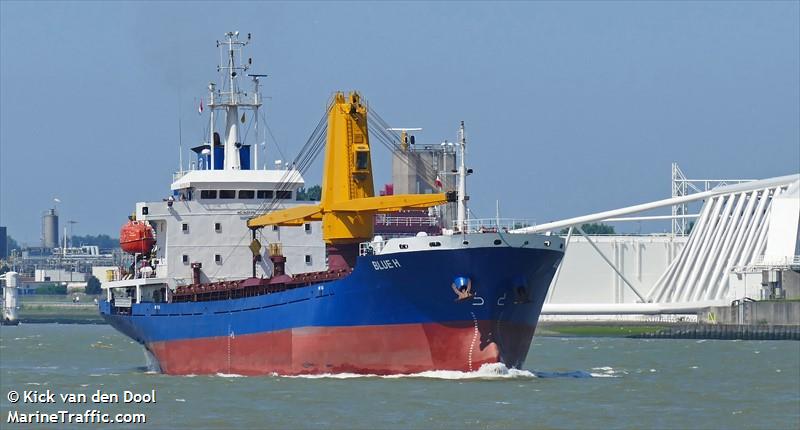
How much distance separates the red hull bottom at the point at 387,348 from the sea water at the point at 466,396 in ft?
1.02

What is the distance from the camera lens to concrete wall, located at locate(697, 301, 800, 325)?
70.9 m

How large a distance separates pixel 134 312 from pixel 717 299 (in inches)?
1508

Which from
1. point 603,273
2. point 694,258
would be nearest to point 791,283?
point 694,258

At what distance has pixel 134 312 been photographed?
4988 centimetres

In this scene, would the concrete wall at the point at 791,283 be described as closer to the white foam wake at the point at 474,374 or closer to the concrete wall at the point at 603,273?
the concrete wall at the point at 603,273

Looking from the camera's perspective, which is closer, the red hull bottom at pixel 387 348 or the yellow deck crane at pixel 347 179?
the red hull bottom at pixel 387 348

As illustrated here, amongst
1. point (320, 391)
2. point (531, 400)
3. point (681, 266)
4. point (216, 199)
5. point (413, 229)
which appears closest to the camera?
point (531, 400)

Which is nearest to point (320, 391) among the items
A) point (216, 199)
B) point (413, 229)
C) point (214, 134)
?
point (216, 199)

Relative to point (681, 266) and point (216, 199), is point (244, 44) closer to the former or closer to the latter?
point (216, 199)

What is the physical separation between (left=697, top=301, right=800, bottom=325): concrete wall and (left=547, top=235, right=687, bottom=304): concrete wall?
1331 centimetres

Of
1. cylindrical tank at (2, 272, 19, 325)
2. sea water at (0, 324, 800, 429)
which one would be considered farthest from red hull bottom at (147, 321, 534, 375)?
cylindrical tank at (2, 272, 19, 325)

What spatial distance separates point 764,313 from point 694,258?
10605mm

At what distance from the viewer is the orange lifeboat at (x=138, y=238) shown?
50.6 meters

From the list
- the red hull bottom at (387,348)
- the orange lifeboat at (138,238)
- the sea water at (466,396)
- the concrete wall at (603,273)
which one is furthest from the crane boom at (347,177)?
the concrete wall at (603,273)
